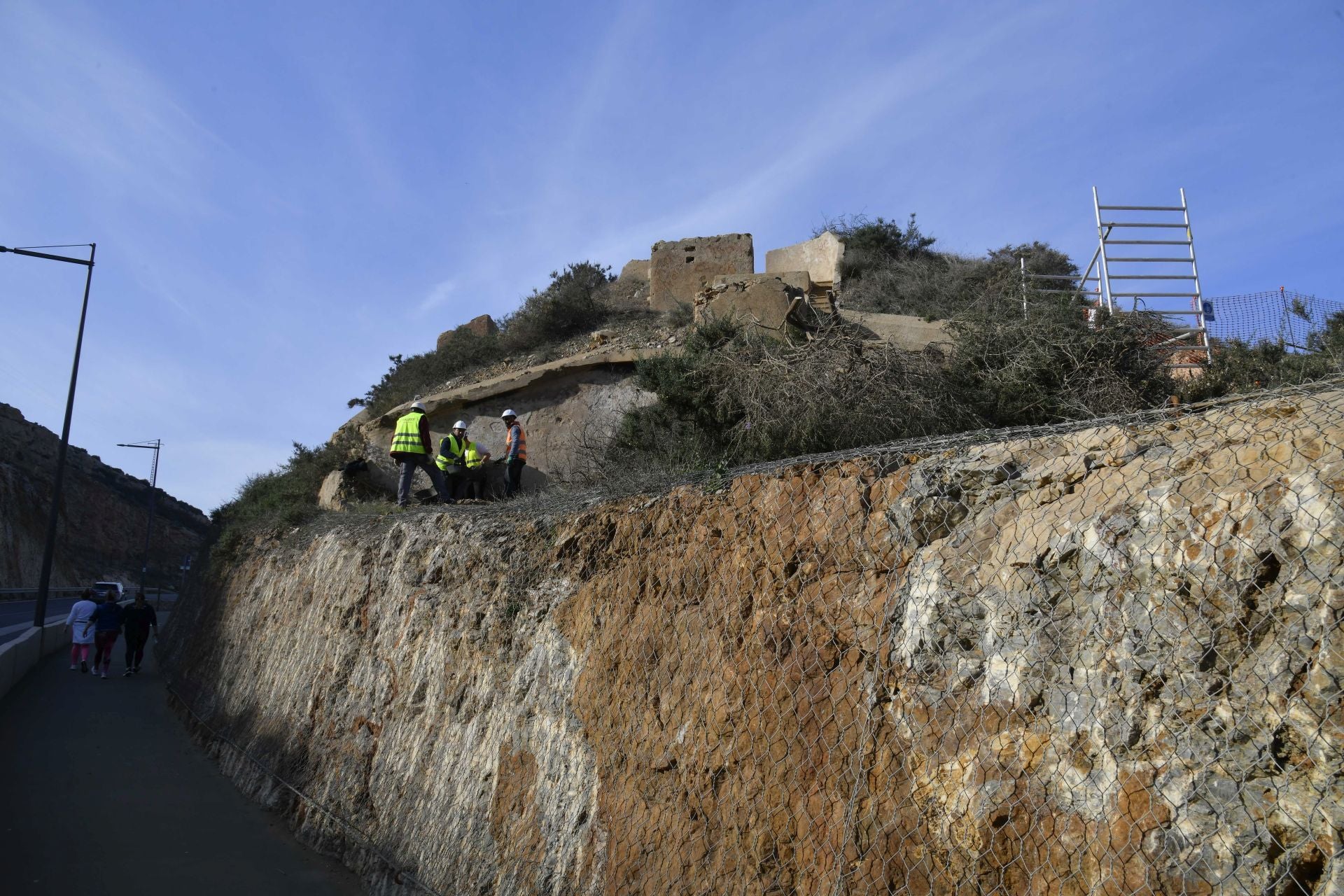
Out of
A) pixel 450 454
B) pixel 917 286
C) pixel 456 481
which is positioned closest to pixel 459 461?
pixel 450 454

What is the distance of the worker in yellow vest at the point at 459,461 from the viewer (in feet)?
40.3

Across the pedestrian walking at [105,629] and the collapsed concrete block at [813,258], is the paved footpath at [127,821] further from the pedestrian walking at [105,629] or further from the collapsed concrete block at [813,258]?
Result: the collapsed concrete block at [813,258]

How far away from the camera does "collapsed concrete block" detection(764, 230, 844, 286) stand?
20062 millimetres

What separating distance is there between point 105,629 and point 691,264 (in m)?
12.0

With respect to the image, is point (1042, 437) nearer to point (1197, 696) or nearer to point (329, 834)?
point (1197, 696)

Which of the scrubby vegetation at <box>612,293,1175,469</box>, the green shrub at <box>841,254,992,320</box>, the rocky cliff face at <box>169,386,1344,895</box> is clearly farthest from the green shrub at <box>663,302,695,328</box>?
the rocky cliff face at <box>169,386,1344,895</box>

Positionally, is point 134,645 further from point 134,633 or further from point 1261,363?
point 1261,363

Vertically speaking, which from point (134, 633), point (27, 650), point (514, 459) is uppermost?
point (514, 459)

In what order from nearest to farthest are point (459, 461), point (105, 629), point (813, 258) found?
point (459, 461), point (105, 629), point (813, 258)

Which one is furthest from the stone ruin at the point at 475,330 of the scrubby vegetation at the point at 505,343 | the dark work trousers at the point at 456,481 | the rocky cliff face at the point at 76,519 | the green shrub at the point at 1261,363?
the rocky cliff face at the point at 76,519

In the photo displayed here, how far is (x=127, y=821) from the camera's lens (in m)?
8.39

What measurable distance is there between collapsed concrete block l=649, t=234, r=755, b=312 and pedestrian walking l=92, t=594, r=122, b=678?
10.9m

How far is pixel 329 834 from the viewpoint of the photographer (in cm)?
799

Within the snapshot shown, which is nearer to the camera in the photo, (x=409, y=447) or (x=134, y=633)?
(x=409, y=447)
